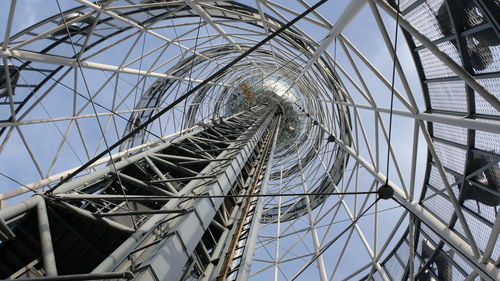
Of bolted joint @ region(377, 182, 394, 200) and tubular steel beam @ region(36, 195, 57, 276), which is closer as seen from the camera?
tubular steel beam @ region(36, 195, 57, 276)

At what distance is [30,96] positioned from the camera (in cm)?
1455

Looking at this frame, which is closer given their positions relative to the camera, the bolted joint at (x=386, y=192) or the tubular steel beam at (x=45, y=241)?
the tubular steel beam at (x=45, y=241)

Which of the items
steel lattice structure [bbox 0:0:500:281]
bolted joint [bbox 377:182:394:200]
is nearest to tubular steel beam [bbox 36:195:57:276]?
steel lattice structure [bbox 0:0:500:281]

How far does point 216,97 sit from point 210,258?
32.7 metres

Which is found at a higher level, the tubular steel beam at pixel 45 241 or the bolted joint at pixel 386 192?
the tubular steel beam at pixel 45 241

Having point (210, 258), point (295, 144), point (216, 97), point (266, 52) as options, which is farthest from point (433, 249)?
point (216, 97)

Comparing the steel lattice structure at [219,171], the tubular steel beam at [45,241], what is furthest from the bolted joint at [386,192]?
the tubular steel beam at [45,241]

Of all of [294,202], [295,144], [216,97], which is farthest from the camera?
[216,97]

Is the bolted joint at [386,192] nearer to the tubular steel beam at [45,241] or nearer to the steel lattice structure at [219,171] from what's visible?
the steel lattice structure at [219,171]

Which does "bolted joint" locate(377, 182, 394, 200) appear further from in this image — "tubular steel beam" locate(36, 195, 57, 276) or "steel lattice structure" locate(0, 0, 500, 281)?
"tubular steel beam" locate(36, 195, 57, 276)

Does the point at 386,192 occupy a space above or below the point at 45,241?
below

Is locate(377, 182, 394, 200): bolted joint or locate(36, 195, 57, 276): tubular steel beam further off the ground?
locate(36, 195, 57, 276): tubular steel beam

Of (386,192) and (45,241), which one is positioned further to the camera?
(386,192)

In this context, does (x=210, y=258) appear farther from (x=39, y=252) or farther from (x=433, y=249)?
(x=433, y=249)
